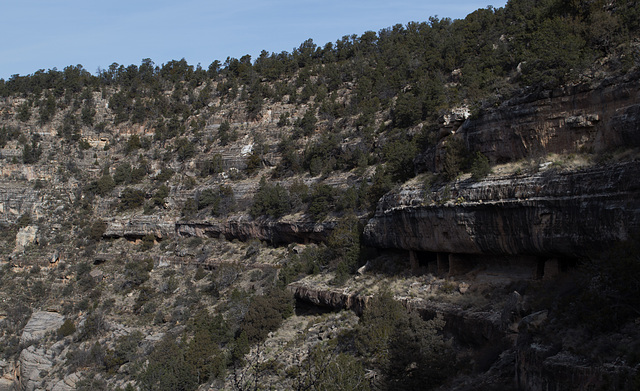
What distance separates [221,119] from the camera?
8088cm

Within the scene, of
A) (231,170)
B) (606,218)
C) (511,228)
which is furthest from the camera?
(231,170)

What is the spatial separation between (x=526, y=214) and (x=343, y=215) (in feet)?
78.3

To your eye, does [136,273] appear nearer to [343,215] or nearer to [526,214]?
[343,215]

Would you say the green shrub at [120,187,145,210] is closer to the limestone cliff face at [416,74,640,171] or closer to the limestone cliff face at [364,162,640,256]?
the limestone cliff face at [364,162,640,256]

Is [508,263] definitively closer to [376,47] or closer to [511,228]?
[511,228]

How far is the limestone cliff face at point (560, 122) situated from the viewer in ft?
68.5

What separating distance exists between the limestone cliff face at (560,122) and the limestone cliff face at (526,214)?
2261 mm

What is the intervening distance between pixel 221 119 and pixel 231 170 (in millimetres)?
15986

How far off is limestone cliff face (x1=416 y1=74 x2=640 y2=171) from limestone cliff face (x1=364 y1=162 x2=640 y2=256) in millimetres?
2261

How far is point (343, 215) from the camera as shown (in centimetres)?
4506

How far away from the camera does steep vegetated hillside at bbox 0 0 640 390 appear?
62.8 ft

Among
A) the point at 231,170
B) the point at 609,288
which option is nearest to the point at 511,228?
the point at 609,288

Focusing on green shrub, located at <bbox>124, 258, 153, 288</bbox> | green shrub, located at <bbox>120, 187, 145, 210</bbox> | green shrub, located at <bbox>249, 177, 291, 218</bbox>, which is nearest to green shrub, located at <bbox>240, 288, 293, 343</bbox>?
green shrub, located at <bbox>249, 177, 291, 218</bbox>

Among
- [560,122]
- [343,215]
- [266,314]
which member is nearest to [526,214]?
[560,122]
